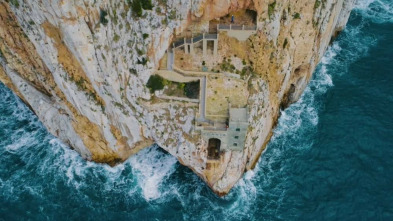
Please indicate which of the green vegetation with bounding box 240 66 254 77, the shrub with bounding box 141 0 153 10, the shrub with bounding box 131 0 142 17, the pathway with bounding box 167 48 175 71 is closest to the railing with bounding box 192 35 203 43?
the pathway with bounding box 167 48 175 71

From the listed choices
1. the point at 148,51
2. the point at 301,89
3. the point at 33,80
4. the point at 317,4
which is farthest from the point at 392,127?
the point at 33,80

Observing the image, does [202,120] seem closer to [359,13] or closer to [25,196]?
[25,196]

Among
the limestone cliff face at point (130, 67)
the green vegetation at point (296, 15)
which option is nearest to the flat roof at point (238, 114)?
the limestone cliff face at point (130, 67)

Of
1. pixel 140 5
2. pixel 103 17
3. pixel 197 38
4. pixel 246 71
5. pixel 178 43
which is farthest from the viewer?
pixel 246 71

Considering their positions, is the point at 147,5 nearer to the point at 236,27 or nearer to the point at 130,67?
the point at 130,67

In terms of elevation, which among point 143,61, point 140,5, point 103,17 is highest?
point 140,5

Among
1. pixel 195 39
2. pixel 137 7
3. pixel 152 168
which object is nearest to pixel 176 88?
pixel 195 39

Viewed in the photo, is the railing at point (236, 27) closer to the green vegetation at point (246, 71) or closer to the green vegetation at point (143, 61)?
the green vegetation at point (246, 71)
